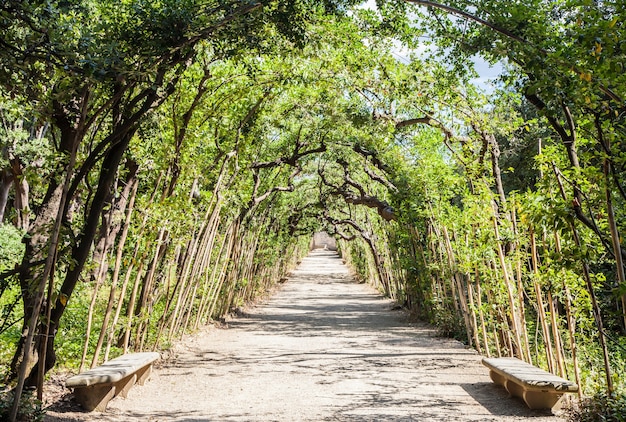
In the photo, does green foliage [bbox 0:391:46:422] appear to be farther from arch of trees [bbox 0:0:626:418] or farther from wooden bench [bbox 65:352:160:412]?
wooden bench [bbox 65:352:160:412]

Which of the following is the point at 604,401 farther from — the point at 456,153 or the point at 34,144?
the point at 34,144

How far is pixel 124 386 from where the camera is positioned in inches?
169

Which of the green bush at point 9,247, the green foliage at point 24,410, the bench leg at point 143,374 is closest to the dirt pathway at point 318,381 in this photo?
the bench leg at point 143,374

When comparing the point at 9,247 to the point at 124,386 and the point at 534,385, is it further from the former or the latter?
the point at 534,385

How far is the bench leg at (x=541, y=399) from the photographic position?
4.05 m

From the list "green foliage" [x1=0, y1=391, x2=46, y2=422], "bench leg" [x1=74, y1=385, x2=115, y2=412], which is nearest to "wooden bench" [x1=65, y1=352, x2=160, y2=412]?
"bench leg" [x1=74, y1=385, x2=115, y2=412]

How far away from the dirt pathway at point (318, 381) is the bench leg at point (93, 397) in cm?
10

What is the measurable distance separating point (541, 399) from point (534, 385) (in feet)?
1.05

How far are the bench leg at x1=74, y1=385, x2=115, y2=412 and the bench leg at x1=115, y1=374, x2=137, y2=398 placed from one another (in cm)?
26

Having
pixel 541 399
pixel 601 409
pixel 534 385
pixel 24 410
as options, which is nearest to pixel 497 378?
pixel 541 399

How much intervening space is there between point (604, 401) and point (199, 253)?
4.78 metres

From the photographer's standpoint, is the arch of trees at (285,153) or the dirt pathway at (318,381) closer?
Result: the arch of trees at (285,153)

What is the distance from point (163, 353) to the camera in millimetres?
6203

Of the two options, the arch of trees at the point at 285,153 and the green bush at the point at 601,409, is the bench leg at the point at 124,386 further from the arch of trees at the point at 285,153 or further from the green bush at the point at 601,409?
the green bush at the point at 601,409
